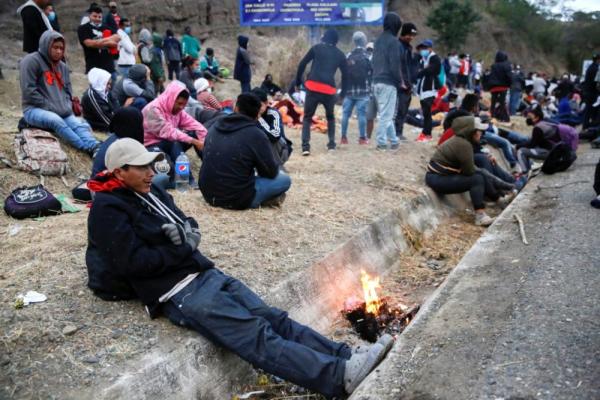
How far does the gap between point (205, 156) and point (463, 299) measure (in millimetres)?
3158

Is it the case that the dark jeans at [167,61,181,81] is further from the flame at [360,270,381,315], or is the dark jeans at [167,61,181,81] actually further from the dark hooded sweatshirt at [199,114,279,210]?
the flame at [360,270,381,315]

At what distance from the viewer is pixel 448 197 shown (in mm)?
8812

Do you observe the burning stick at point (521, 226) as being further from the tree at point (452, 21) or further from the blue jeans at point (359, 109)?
the tree at point (452, 21)

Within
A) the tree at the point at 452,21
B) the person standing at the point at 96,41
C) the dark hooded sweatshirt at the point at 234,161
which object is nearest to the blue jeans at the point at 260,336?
the dark hooded sweatshirt at the point at 234,161

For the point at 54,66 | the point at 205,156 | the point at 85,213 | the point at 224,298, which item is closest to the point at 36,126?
the point at 54,66

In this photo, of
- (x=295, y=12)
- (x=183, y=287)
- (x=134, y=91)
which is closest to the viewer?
(x=183, y=287)

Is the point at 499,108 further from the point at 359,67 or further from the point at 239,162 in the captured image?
the point at 239,162

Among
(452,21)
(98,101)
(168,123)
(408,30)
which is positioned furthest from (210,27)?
(168,123)

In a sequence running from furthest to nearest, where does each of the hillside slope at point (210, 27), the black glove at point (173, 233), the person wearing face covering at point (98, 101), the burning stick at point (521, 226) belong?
the hillside slope at point (210, 27) → the person wearing face covering at point (98, 101) → the burning stick at point (521, 226) → the black glove at point (173, 233)

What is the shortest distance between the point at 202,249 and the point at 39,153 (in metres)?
3.23

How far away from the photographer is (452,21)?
1374 inches

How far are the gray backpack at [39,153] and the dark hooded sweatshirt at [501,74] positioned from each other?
38.3 ft

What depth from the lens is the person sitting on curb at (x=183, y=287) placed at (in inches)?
138

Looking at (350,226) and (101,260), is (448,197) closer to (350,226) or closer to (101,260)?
(350,226)
